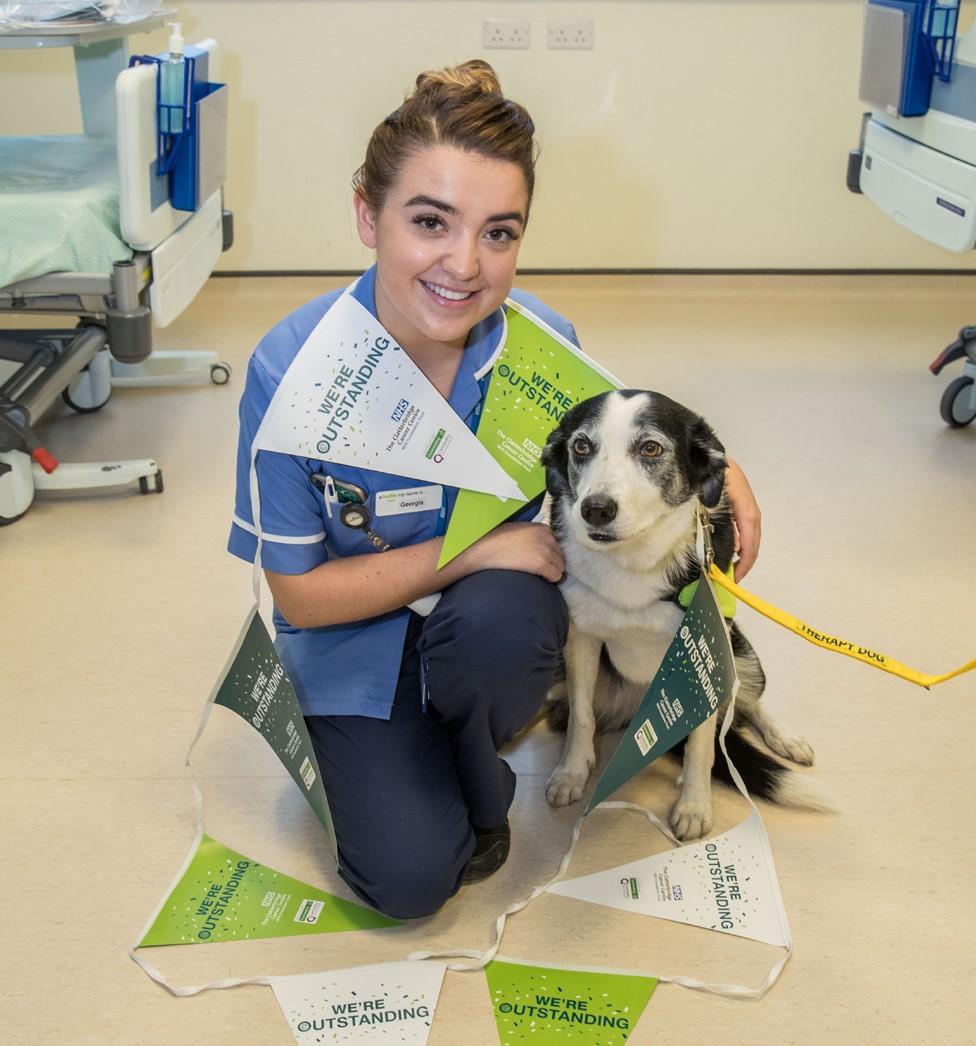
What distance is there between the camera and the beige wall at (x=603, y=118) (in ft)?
13.6

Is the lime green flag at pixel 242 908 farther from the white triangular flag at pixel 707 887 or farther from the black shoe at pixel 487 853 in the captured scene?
the white triangular flag at pixel 707 887

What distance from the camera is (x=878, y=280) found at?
4504 millimetres

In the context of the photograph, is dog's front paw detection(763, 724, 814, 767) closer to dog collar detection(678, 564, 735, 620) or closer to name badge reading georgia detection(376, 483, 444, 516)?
dog collar detection(678, 564, 735, 620)

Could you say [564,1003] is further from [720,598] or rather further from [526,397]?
[526,397]

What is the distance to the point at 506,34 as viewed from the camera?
13.7ft

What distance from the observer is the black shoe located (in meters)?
1.59

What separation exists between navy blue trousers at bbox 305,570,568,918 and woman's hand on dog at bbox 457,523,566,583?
0.5 inches

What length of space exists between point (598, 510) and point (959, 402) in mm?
2009

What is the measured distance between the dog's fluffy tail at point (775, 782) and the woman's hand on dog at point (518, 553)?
41cm

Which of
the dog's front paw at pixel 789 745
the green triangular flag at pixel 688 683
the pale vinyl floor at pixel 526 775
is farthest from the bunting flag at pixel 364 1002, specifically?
the dog's front paw at pixel 789 745

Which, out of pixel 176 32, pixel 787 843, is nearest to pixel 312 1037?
pixel 787 843

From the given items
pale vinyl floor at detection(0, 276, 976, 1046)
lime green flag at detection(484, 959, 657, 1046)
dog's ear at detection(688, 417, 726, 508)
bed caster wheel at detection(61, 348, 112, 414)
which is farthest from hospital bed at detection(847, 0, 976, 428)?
bed caster wheel at detection(61, 348, 112, 414)

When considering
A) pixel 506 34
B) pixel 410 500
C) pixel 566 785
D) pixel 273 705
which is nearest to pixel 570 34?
pixel 506 34

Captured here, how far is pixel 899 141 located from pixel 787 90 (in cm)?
156
